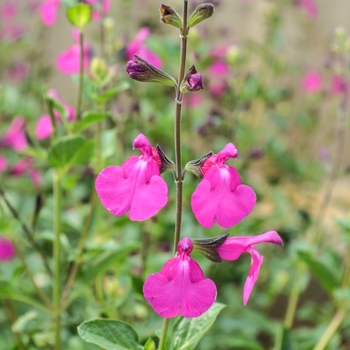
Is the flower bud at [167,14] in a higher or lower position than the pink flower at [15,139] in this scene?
higher

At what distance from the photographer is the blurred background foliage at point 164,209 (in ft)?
2.88

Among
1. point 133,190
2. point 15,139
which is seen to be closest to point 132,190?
point 133,190

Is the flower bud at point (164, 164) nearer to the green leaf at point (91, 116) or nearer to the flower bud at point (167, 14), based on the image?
the flower bud at point (167, 14)

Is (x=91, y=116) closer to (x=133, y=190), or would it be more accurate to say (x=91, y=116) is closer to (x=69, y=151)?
(x=69, y=151)

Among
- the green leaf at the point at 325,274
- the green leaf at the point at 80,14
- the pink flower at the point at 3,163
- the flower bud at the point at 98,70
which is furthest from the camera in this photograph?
the pink flower at the point at 3,163

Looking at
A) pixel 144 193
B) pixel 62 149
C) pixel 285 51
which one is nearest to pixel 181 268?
pixel 144 193

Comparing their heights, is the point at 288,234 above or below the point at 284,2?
below

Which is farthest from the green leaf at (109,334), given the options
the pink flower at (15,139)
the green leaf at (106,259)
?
the pink flower at (15,139)

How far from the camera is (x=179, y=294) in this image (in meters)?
0.44

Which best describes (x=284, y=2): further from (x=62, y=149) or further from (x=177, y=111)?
(x=177, y=111)

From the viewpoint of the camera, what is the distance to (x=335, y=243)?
7.04 feet

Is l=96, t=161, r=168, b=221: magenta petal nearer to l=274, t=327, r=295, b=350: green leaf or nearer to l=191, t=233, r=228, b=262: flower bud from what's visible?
l=191, t=233, r=228, b=262: flower bud

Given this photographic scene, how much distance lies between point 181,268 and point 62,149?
0.35 metres

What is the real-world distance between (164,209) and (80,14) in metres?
0.62
